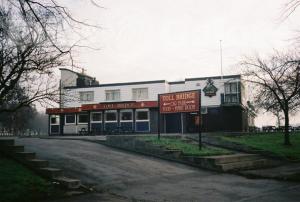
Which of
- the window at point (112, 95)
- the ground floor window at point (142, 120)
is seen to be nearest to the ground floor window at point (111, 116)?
the window at point (112, 95)

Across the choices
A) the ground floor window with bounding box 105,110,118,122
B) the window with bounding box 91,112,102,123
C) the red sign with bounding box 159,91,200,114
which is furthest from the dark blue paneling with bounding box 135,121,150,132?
the red sign with bounding box 159,91,200,114

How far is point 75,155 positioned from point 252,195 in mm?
8502

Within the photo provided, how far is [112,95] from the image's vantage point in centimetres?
4334

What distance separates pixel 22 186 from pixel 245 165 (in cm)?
1126

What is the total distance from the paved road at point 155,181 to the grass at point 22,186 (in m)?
1.09

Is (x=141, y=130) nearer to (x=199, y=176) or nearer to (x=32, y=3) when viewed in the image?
(x=199, y=176)

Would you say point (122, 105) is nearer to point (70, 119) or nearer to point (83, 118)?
point (83, 118)

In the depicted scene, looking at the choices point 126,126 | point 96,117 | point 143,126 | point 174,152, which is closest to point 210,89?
point 143,126

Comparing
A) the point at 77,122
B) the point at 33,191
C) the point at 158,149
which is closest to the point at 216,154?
the point at 158,149

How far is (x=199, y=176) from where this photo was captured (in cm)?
1421

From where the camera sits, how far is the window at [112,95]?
141 ft

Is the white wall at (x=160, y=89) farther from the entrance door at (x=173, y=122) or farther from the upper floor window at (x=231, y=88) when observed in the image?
the entrance door at (x=173, y=122)

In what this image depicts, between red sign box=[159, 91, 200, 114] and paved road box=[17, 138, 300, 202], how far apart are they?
13.7ft

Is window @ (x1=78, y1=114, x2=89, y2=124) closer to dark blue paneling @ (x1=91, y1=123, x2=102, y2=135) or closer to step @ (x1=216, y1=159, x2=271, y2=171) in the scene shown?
dark blue paneling @ (x1=91, y1=123, x2=102, y2=135)
